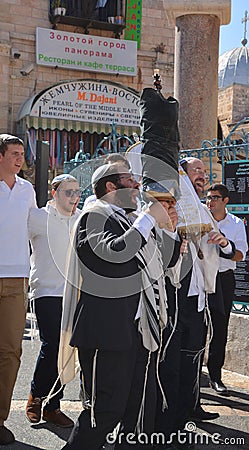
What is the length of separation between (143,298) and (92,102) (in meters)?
12.2

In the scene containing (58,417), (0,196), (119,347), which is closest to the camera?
(119,347)

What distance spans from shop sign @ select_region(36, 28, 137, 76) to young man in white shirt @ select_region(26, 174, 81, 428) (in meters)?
11.1

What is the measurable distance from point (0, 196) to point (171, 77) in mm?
13020

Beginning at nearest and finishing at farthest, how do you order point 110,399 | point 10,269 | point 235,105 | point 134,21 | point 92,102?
point 110,399
point 10,269
point 92,102
point 134,21
point 235,105

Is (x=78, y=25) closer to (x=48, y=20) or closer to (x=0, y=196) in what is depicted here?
(x=48, y=20)

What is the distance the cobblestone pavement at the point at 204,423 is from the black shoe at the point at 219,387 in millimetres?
43

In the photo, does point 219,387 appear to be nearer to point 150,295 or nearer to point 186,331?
point 186,331

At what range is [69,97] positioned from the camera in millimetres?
14531

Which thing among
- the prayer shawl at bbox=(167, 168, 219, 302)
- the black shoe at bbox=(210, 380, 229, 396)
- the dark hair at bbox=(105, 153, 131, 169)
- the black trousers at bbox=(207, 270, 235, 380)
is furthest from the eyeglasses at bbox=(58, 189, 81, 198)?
the black shoe at bbox=(210, 380, 229, 396)

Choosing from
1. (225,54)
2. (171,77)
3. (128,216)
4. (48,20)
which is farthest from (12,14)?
(225,54)

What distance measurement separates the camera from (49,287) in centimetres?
439

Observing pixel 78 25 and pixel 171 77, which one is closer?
pixel 78 25

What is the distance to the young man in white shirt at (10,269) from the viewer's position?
3.97 meters

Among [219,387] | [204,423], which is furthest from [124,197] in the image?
[219,387]
